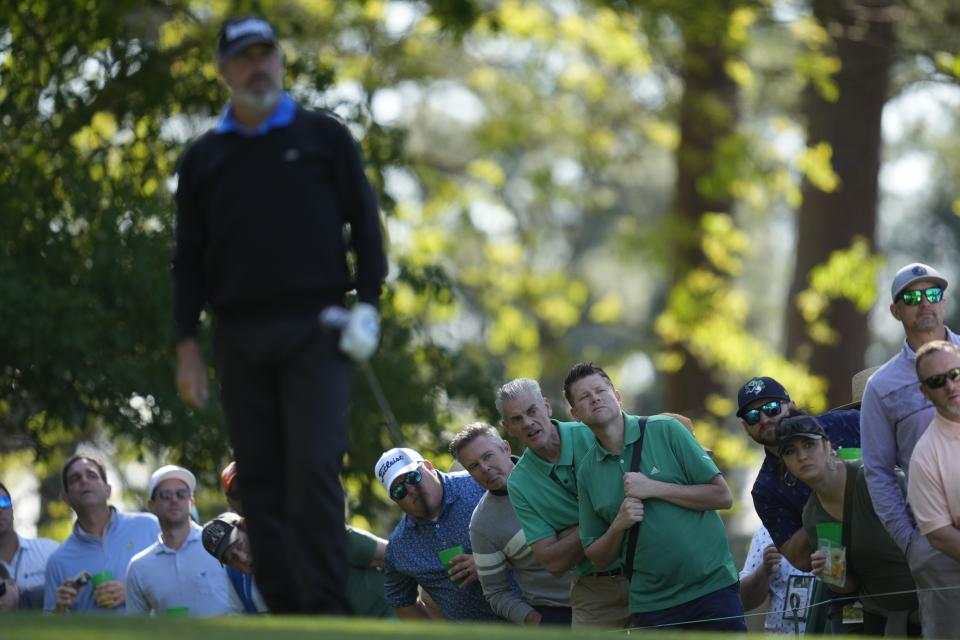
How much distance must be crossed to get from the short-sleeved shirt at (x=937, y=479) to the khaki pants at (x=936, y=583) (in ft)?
0.44

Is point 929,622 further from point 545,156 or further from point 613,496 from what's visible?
point 545,156

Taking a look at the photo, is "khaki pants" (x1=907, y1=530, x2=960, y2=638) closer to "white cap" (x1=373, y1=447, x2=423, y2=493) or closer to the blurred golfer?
"white cap" (x1=373, y1=447, x2=423, y2=493)

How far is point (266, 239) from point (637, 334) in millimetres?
34421

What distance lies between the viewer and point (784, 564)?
960 cm

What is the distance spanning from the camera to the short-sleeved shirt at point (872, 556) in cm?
830

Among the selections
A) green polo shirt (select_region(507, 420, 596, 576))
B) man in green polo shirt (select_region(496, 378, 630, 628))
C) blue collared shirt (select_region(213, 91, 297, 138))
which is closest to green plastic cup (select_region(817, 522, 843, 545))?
man in green polo shirt (select_region(496, 378, 630, 628))

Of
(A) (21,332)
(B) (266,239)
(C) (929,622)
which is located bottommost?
(C) (929,622)

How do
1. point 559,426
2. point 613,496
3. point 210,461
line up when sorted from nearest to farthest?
1. point 613,496
2. point 559,426
3. point 210,461

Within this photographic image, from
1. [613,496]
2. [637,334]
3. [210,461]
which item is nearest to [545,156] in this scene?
[637,334]

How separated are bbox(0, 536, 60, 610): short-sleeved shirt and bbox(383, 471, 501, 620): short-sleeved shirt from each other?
105 inches

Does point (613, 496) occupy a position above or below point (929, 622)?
above

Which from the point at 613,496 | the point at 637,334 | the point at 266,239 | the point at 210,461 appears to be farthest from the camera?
the point at 637,334

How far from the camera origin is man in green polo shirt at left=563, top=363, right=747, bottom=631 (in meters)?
8.55

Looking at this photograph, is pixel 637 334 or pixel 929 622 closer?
pixel 929 622
